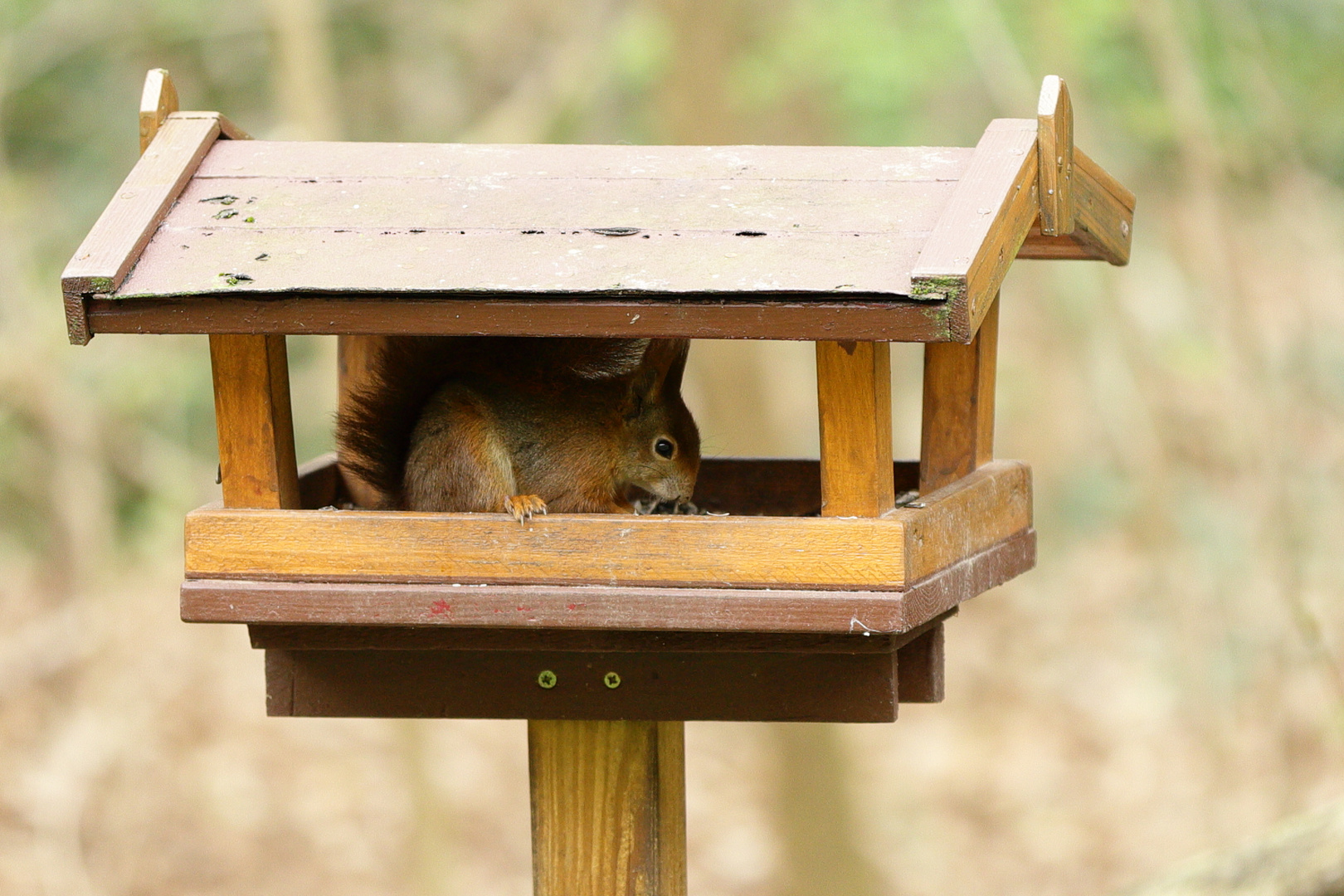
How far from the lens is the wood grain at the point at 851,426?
2.23 metres

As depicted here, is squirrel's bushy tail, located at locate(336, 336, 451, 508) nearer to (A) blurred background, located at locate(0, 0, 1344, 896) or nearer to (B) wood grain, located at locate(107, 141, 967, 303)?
(B) wood grain, located at locate(107, 141, 967, 303)

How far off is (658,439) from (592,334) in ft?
2.53

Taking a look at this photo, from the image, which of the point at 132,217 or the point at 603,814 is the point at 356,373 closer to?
the point at 132,217

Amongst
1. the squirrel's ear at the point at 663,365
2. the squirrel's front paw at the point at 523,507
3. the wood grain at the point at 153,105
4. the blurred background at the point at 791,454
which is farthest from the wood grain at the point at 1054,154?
the blurred background at the point at 791,454

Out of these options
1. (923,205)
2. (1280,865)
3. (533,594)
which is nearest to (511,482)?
(533,594)

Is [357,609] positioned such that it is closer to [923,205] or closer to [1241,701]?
[923,205]

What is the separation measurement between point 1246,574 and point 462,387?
4.55 metres

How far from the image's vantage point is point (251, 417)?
2.41 m

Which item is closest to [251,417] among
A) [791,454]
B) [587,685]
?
[587,685]

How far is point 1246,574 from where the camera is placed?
6387 millimetres

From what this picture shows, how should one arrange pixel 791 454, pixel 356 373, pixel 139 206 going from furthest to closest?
pixel 791 454 < pixel 356 373 < pixel 139 206

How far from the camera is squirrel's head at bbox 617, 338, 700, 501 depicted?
285 centimetres

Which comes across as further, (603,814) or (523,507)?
(603,814)

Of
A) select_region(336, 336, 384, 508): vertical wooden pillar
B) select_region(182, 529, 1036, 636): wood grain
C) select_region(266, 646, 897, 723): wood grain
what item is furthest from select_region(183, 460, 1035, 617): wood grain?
select_region(336, 336, 384, 508): vertical wooden pillar
